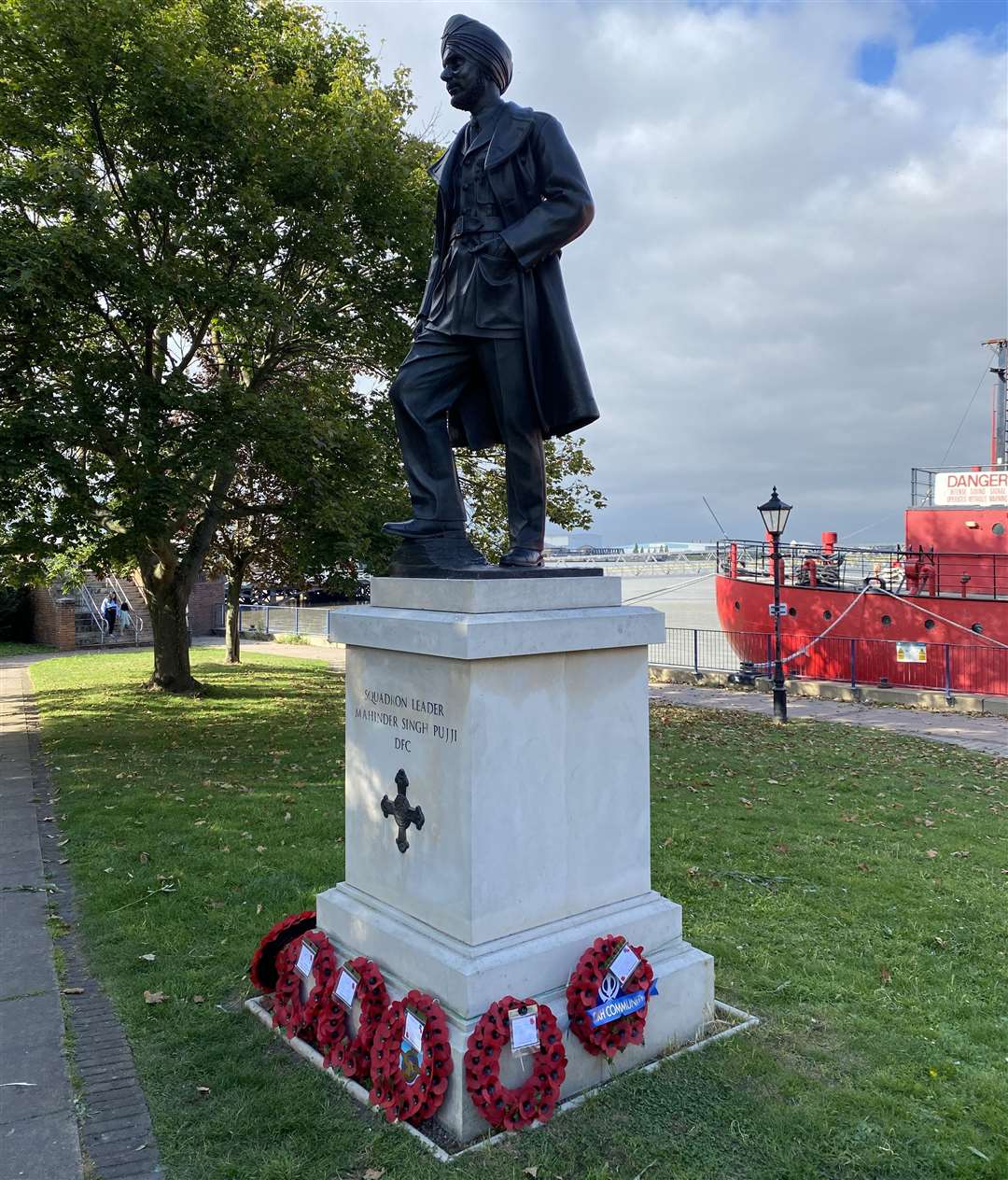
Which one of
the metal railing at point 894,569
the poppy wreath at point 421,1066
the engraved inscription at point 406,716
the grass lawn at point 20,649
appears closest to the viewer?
the poppy wreath at point 421,1066

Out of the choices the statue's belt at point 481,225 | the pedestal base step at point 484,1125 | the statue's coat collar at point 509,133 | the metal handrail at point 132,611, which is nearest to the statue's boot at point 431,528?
the statue's belt at point 481,225

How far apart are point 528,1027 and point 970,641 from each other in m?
18.8

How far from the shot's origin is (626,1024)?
3.80 metres

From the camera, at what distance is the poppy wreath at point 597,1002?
369cm

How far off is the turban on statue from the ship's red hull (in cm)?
1614

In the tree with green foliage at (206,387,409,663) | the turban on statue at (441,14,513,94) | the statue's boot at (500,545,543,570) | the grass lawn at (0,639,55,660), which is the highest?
the turban on statue at (441,14,513,94)

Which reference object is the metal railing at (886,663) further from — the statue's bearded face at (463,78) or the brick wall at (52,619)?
the brick wall at (52,619)

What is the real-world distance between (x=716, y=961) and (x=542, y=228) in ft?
13.6

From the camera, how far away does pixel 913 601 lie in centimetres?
2003

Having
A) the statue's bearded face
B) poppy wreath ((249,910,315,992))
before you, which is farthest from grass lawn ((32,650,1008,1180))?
the statue's bearded face

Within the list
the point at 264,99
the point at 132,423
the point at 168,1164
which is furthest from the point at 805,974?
the point at 264,99

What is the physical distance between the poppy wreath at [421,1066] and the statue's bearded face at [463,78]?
14.0 feet

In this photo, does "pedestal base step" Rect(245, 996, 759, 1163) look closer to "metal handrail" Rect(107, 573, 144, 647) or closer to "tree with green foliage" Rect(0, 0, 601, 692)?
"tree with green foliage" Rect(0, 0, 601, 692)

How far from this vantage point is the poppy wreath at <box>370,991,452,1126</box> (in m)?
3.42
